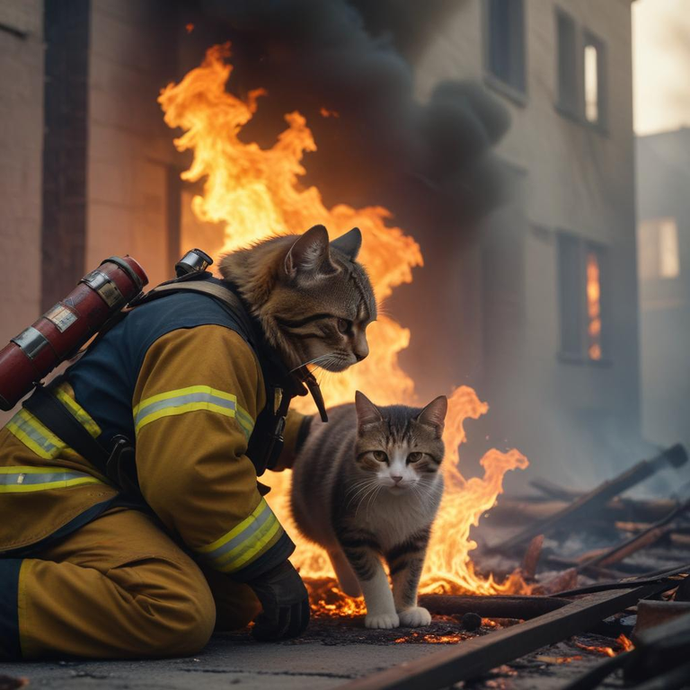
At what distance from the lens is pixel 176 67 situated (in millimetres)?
7785

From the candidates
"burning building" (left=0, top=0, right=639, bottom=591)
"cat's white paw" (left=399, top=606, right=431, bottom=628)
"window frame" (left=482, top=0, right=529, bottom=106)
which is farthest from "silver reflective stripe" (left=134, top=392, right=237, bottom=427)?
"window frame" (left=482, top=0, right=529, bottom=106)

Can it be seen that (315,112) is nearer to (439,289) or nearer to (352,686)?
(439,289)

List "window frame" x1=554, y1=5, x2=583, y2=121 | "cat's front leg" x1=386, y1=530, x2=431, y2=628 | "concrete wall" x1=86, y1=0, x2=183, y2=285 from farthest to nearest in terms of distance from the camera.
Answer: "window frame" x1=554, y1=5, x2=583, y2=121
"concrete wall" x1=86, y1=0, x2=183, y2=285
"cat's front leg" x1=386, y1=530, x2=431, y2=628

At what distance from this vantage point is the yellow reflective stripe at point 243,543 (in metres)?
2.94

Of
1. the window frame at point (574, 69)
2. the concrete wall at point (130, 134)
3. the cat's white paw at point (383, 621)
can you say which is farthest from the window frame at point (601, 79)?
the cat's white paw at point (383, 621)

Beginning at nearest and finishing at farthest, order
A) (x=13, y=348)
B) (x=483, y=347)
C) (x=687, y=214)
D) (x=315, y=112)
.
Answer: (x=13, y=348) < (x=315, y=112) < (x=483, y=347) < (x=687, y=214)

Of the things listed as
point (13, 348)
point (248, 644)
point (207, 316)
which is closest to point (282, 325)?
point (207, 316)

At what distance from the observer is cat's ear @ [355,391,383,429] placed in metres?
3.92

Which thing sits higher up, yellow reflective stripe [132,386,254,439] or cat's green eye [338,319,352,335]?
cat's green eye [338,319,352,335]

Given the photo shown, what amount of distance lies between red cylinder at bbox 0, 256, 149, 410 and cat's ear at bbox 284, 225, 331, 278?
0.61 m

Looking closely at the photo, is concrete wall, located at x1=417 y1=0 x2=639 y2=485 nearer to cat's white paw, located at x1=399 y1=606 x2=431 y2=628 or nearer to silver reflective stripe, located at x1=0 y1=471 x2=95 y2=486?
cat's white paw, located at x1=399 y1=606 x2=431 y2=628

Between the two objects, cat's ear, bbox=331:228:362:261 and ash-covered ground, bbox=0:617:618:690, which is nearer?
ash-covered ground, bbox=0:617:618:690

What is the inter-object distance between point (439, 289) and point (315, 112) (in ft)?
10.1

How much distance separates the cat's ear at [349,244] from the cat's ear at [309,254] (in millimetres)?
350
